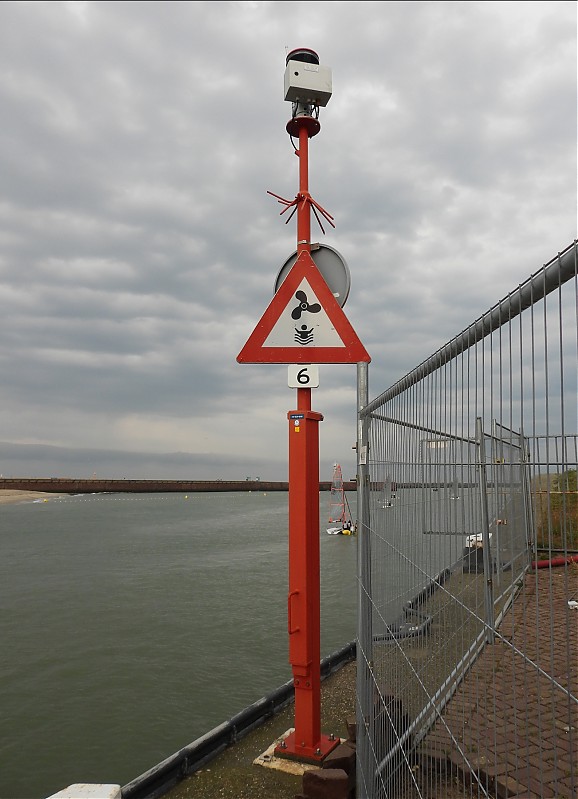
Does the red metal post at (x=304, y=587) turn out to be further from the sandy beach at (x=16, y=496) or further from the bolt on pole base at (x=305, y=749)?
the sandy beach at (x=16, y=496)

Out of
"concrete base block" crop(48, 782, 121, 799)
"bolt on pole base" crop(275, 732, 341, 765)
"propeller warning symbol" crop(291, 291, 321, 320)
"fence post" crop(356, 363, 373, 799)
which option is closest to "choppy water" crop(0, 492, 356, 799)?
"bolt on pole base" crop(275, 732, 341, 765)

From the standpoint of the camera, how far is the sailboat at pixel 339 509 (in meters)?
32.4

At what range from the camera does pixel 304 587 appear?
427 cm

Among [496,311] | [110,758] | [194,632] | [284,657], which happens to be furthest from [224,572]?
[496,311]

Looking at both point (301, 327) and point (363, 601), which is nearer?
point (363, 601)

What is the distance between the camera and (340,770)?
3746 mm

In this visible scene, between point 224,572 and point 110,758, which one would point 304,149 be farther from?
point 224,572

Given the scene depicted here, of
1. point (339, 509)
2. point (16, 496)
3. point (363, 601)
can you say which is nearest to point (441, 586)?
point (363, 601)

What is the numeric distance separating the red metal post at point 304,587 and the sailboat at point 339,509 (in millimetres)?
27743

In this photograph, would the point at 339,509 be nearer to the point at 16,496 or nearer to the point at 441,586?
the point at 441,586

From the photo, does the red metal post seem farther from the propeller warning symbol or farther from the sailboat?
the sailboat

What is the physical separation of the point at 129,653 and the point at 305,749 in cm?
689

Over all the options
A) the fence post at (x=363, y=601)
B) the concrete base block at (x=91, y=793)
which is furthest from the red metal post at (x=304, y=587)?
the concrete base block at (x=91, y=793)

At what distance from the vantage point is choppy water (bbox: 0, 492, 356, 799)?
6750mm
